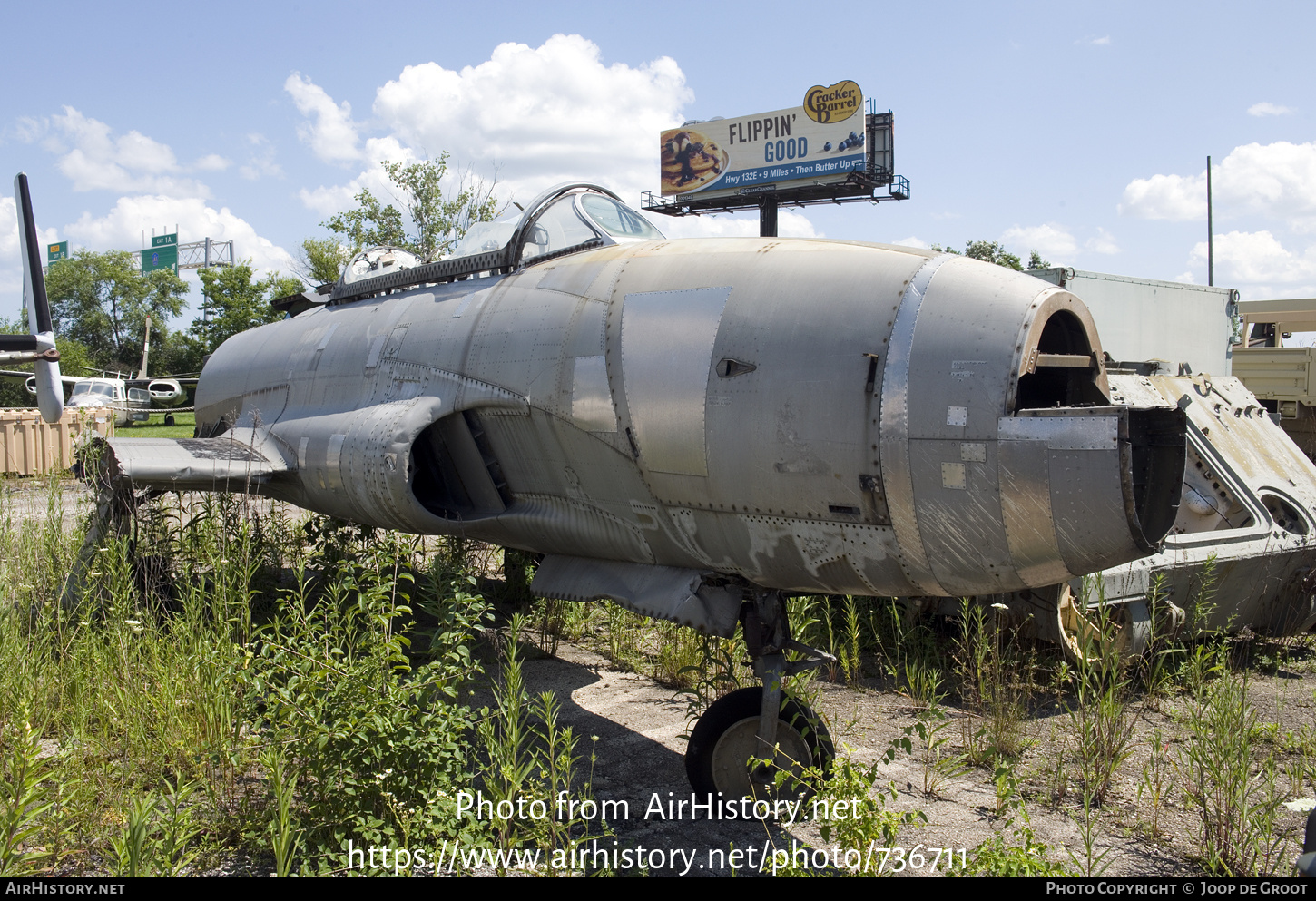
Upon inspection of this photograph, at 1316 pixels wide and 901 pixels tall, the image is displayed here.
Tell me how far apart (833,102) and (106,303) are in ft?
170

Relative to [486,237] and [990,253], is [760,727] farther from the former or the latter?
[990,253]

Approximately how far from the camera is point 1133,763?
480cm

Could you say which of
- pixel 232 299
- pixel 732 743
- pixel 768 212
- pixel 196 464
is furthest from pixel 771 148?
pixel 732 743

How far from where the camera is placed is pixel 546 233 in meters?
5.28

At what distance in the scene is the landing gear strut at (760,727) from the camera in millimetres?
3883

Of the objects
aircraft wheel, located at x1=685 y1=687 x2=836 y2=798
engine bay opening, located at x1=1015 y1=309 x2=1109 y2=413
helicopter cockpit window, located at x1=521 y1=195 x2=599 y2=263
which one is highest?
helicopter cockpit window, located at x1=521 y1=195 x2=599 y2=263

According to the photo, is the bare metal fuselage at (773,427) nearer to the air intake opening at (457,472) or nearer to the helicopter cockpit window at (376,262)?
the air intake opening at (457,472)

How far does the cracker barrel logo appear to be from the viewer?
37062mm

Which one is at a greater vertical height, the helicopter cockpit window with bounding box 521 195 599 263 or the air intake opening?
the helicopter cockpit window with bounding box 521 195 599 263

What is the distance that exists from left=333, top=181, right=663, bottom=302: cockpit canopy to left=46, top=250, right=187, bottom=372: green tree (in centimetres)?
6034

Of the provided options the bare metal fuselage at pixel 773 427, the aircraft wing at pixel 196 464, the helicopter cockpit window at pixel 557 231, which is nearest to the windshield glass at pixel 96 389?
the aircraft wing at pixel 196 464

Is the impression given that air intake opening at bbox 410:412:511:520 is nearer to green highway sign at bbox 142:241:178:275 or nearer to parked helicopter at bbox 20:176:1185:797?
parked helicopter at bbox 20:176:1185:797

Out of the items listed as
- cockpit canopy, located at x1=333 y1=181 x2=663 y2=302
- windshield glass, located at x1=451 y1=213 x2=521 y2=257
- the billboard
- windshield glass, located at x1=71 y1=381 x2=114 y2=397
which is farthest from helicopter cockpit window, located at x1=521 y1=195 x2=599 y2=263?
the billboard

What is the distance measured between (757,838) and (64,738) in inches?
132
